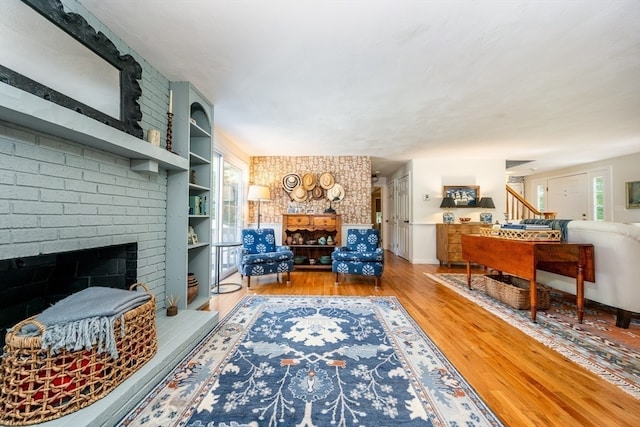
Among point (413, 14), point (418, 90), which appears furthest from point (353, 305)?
point (413, 14)

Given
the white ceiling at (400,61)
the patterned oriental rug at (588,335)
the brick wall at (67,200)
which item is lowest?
the patterned oriental rug at (588,335)

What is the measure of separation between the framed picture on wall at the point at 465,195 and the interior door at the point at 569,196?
268 centimetres

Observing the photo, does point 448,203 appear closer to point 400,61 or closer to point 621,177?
point 621,177

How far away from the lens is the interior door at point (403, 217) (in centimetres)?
540

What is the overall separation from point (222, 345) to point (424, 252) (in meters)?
4.43

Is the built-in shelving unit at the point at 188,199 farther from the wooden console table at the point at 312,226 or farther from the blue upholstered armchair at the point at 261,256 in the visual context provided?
the wooden console table at the point at 312,226

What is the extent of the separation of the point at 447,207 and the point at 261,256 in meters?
3.85

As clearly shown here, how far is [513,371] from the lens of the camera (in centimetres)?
149

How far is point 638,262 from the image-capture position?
195 centimetres

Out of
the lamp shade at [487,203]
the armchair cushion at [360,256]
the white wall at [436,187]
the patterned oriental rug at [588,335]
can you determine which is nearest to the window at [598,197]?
the white wall at [436,187]

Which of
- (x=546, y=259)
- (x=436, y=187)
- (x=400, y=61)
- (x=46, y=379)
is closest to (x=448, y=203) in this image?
(x=436, y=187)

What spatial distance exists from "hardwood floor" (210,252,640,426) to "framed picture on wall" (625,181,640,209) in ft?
15.3

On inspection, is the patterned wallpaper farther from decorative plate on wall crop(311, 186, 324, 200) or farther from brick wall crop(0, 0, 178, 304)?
brick wall crop(0, 0, 178, 304)

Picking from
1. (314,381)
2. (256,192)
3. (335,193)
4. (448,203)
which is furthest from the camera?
(448,203)
